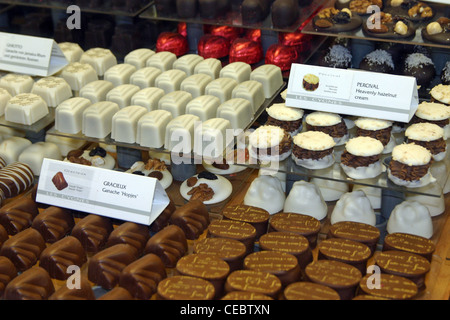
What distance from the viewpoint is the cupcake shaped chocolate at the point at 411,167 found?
2.61 m

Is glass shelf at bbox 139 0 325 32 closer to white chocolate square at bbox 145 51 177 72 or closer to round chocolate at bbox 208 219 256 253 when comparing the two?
white chocolate square at bbox 145 51 177 72

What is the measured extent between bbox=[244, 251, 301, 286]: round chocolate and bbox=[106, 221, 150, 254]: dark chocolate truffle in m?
0.45

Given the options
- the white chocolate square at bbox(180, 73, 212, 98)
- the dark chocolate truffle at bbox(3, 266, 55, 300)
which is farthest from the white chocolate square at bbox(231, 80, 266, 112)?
the dark chocolate truffle at bbox(3, 266, 55, 300)

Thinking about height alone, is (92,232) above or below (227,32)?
below

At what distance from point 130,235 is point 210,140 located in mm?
551

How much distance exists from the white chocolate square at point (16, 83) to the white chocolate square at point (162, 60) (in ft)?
2.08

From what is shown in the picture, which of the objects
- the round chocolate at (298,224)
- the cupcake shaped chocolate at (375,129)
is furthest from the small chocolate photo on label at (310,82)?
the round chocolate at (298,224)

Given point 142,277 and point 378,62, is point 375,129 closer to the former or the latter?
point 378,62

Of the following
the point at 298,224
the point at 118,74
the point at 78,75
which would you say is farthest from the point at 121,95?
the point at 298,224

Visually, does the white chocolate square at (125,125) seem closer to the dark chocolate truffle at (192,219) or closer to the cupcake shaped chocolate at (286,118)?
the dark chocolate truffle at (192,219)

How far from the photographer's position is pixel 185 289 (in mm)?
2320

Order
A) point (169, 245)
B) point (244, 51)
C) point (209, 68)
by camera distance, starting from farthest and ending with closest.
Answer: point (244, 51) < point (209, 68) < point (169, 245)

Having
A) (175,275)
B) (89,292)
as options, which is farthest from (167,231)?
(89,292)
